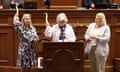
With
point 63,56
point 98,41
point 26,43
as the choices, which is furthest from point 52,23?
point 63,56

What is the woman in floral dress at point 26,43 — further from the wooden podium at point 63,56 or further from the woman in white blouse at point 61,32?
the wooden podium at point 63,56

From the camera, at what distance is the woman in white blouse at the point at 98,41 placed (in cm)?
601

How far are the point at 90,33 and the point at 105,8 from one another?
1545 millimetres

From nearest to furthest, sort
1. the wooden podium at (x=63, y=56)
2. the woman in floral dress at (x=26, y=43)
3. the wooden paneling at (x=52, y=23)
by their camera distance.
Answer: the wooden podium at (x=63, y=56) < the woman in floral dress at (x=26, y=43) < the wooden paneling at (x=52, y=23)

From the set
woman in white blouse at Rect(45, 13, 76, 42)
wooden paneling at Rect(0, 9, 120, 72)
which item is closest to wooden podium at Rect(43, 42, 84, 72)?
woman in white blouse at Rect(45, 13, 76, 42)

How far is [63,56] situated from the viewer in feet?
18.3

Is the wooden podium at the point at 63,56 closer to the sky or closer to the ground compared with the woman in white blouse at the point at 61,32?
closer to the ground

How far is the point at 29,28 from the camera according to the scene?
6.03 metres

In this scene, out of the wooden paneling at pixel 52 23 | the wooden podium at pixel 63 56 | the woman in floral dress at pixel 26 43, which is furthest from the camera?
the wooden paneling at pixel 52 23

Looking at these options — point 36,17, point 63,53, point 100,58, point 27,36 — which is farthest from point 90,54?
point 36,17

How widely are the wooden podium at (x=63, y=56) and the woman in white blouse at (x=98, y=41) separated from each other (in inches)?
20.6

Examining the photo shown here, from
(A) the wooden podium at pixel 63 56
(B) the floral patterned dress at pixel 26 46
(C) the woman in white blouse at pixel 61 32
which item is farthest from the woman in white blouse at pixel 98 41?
(B) the floral patterned dress at pixel 26 46

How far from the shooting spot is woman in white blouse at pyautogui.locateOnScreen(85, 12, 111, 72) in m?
6.01

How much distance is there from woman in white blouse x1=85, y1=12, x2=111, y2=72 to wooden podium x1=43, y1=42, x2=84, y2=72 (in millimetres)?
524
